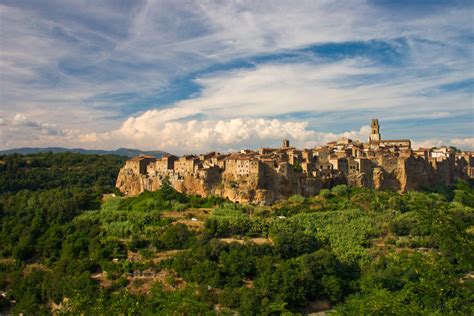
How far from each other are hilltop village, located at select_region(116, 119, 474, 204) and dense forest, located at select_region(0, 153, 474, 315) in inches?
57.8

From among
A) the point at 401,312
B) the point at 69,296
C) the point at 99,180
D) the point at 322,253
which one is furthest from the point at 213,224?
the point at 99,180

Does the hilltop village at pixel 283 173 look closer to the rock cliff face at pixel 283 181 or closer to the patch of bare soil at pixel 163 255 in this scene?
the rock cliff face at pixel 283 181

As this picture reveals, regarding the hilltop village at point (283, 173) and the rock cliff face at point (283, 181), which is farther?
the hilltop village at point (283, 173)

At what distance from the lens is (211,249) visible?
32188 mm

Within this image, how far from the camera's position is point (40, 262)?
37.3 m

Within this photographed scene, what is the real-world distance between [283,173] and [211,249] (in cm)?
1203

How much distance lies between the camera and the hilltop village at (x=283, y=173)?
4109 cm

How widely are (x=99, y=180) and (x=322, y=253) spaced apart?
37.2m

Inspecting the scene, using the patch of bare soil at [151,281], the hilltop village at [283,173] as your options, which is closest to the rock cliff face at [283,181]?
the hilltop village at [283,173]

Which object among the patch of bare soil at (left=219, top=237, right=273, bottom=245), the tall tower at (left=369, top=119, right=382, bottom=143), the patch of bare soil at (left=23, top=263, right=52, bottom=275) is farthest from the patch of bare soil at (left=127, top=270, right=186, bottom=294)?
the tall tower at (left=369, top=119, right=382, bottom=143)

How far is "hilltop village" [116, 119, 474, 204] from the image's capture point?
4109 centimetres

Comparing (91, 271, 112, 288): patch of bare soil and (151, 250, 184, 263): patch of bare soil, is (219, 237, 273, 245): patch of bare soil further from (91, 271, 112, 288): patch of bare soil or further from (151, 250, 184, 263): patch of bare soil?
(91, 271, 112, 288): patch of bare soil

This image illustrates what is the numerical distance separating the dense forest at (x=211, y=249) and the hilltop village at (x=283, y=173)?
1468mm

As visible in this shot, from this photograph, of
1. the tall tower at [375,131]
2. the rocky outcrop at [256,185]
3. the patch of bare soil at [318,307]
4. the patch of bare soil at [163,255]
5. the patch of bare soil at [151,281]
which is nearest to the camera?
the patch of bare soil at [318,307]
